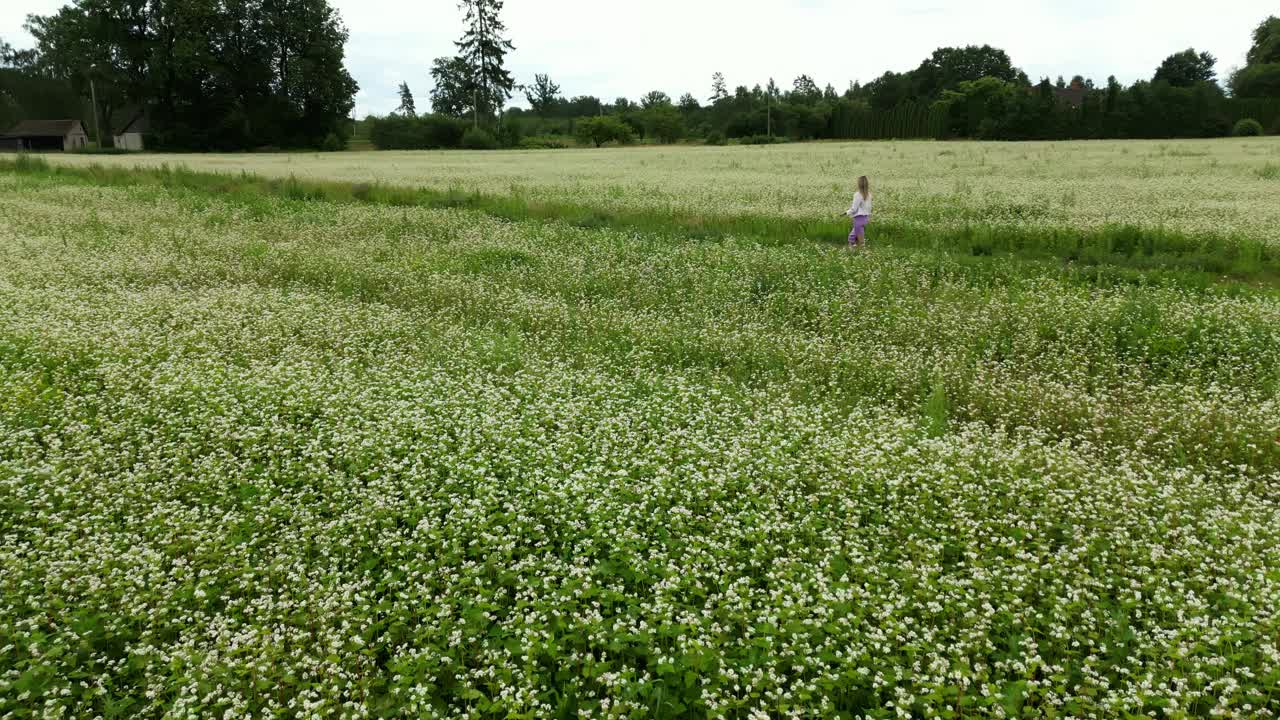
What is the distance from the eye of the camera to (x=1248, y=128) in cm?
6228

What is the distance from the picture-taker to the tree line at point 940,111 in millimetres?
69125

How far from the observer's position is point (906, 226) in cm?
1819

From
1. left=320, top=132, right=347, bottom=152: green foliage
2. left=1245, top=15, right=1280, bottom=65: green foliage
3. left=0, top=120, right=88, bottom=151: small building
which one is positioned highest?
left=1245, top=15, right=1280, bottom=65: green foliage

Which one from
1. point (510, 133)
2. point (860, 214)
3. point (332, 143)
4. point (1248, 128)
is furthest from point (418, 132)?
point (1248, 128)

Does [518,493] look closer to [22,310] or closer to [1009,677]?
[1009,677]

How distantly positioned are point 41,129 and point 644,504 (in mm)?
117720

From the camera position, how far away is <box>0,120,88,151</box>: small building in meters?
91.2

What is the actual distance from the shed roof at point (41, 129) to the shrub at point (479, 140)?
5464 centimetres

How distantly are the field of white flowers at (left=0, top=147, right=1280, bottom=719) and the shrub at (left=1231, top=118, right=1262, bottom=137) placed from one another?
218 ft

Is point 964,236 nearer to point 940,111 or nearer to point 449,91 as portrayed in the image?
point 940,111

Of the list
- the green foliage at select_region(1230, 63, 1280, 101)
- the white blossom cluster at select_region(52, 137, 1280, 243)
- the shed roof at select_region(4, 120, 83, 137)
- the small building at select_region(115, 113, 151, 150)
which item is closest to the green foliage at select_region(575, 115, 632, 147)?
the white blossom cluster at select_region(52, 137, 1280, 243)

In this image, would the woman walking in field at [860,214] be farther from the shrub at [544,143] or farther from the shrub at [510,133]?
the shrub at [510,133]

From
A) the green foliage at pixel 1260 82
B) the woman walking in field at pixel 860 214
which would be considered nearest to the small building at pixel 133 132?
the woman walking in field at pixel 860 214

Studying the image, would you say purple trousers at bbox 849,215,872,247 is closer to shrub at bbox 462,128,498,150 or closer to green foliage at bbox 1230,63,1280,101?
shrub at bbox 462,128,498,150
